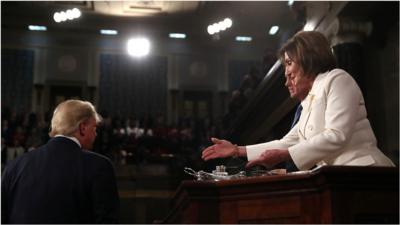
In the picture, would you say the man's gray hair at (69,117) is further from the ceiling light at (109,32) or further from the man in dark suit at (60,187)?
the ceiling light at (109,32)

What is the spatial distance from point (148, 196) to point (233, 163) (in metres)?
6.91

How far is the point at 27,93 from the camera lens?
1548cm

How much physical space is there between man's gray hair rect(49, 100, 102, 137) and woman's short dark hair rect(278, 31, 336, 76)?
0.79m

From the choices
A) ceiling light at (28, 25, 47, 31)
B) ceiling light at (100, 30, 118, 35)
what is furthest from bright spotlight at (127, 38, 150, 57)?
ceiling light at (28, 25, 47, 31)

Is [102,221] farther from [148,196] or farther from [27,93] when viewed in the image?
[27,93]

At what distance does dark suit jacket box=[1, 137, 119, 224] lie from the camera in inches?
78.9

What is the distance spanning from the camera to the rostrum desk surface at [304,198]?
160 centimetres

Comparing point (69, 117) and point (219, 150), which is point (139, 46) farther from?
point (219, 150)

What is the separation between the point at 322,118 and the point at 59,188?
0.93 m

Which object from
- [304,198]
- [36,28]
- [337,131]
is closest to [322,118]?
[337,131]

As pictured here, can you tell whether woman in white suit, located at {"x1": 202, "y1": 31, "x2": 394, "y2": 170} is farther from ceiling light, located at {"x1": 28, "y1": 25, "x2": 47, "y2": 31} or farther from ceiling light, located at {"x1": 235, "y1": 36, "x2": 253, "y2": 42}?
ceiling light, located at {"x1": 28, "y1": 25, "x2": 47, "y2": 31}

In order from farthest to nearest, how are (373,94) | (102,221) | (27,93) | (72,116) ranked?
(27,93), (373,94), (72,116), (102,221)

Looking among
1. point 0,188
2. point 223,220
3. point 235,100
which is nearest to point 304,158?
point 223,220

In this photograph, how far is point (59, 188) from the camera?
6.64 ft
